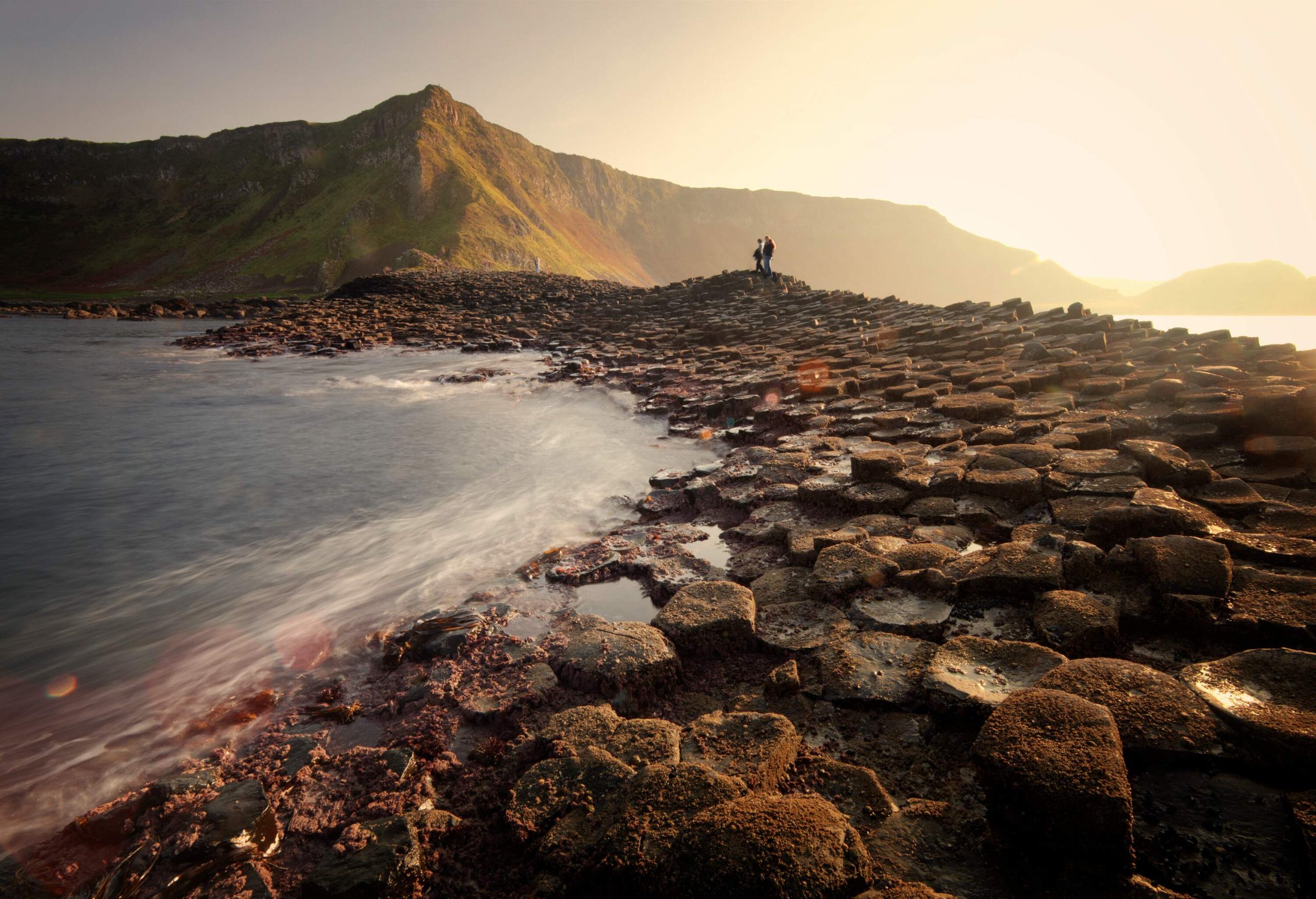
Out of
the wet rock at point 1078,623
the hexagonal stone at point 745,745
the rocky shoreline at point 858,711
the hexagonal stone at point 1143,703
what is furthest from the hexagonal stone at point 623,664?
the wet rock at point 1078,623

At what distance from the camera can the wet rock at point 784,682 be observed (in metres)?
2.37

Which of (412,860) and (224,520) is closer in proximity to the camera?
(412,860)

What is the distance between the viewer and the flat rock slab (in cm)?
153

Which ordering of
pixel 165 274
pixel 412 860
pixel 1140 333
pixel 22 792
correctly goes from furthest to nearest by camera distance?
pixel 165 274, pixel 1140 333, pixel 22 792, pixel 412 860

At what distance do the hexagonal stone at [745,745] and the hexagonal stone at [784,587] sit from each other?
949 millimetres

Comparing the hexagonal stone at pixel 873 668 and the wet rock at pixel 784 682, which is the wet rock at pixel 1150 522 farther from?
the wet rock at pixel 784 682

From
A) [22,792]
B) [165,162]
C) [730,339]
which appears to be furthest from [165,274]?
[22,792]

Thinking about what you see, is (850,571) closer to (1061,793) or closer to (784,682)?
(784,682)

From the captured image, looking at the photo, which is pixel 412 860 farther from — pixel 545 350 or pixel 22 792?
pixel 545 350

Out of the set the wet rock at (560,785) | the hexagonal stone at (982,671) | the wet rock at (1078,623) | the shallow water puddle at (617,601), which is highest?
the wet rock at (1078,623)

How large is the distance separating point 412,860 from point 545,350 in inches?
602

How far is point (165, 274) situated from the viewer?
57.7 meters

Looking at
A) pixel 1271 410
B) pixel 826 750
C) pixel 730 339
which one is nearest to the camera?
pixel 826 750

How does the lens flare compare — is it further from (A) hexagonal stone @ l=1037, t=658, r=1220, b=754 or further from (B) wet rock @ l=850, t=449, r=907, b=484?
(B) wet rock @ l=850, t=449, r=907, b=484
